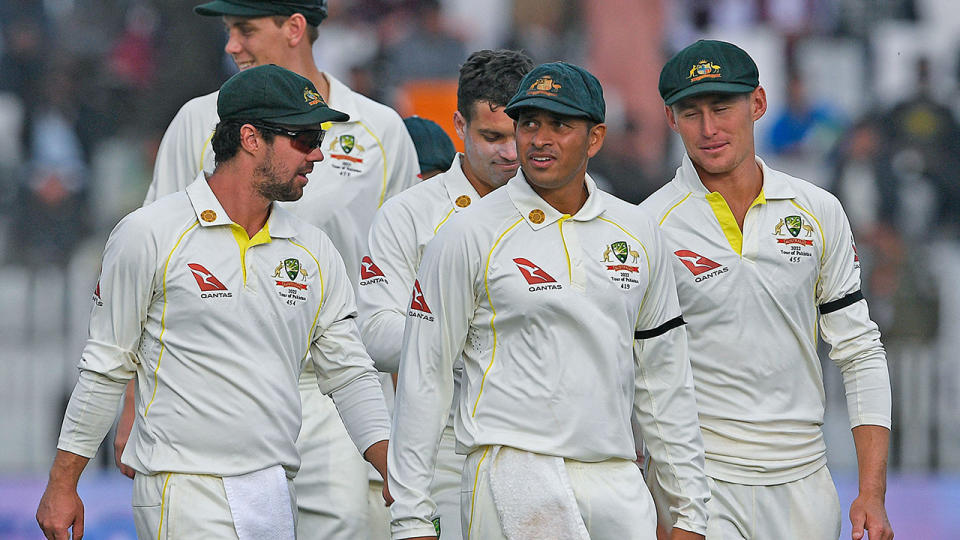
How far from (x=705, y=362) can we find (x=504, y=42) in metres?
8.13

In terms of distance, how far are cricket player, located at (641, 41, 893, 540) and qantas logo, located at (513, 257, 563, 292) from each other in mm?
802

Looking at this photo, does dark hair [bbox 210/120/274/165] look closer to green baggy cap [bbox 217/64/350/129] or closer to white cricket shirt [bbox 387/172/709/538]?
green baggy cap [bbox 217/64/350/129]

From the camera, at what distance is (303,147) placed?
14.6 feet

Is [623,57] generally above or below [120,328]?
above

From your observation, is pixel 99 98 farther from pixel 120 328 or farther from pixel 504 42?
pixel 120 328

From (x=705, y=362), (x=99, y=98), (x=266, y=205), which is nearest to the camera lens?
(x=266, y=205)

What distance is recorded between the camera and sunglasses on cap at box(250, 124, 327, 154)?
440 centimetres

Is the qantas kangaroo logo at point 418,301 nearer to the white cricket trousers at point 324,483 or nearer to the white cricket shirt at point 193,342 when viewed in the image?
the white cricket shirt at point 193,342

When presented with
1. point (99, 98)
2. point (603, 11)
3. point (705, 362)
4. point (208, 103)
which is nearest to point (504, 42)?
point (603, 11)

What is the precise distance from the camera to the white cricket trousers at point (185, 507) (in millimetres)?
4172

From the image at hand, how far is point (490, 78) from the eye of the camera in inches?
201

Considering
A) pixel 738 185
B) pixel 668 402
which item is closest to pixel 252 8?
pixel 738 185

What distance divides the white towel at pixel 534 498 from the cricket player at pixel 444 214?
100cm

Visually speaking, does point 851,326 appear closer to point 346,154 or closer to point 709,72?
point 709,72
